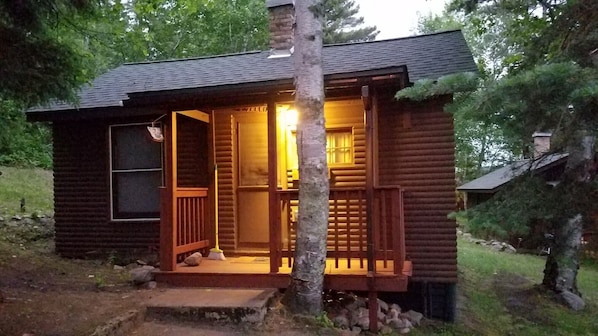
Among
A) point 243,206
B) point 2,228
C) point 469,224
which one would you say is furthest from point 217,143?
point 2,228

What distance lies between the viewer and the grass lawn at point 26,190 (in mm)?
13125

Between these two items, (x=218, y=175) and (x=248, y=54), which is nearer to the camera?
(x=218, y=175)

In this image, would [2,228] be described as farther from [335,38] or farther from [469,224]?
[335,38]

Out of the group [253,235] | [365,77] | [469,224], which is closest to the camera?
[469,224]

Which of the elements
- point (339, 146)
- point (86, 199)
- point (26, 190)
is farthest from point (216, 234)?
point (26, 190)

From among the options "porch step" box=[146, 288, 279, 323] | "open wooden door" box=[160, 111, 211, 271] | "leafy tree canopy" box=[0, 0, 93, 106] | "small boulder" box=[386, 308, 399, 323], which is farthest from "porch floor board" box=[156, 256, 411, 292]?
"leafy tree canopy" box=[0, 0, 93, 106]

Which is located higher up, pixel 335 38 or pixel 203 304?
pixel 335 38

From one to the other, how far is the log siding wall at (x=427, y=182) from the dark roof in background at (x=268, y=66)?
61 centimetres

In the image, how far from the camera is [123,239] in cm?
848

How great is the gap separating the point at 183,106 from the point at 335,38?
26211mm

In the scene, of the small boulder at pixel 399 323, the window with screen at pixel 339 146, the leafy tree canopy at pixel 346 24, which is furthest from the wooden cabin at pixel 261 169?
the leafy tree canopy at pixel 346 24

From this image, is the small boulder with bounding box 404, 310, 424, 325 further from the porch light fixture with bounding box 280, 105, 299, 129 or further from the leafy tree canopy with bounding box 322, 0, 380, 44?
the leafy tree canopy with bounding box 322, 0, 380, 44

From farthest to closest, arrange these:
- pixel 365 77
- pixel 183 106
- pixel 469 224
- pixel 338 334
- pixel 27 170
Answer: pixel 27 170 → pixel 183 106 → pixel 365 77 → pixel 338 334 → pixel 469 224

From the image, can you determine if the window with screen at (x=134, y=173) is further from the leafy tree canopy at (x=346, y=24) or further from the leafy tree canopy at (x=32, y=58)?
the leafy tree canopy at (x=346, y=24)
